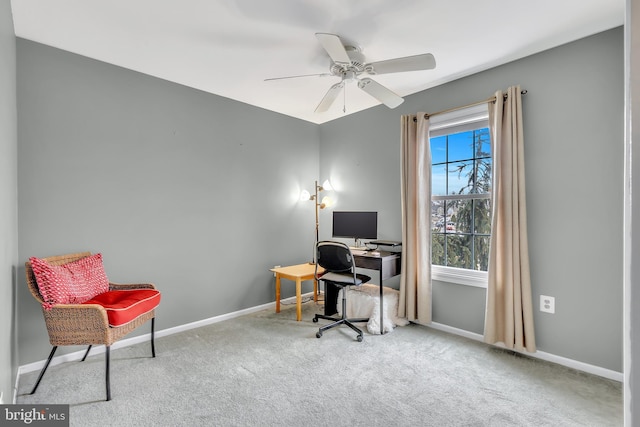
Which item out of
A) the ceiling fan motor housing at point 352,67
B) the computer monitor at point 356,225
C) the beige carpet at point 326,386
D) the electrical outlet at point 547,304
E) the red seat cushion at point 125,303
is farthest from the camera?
the computer monitor at point 356,225

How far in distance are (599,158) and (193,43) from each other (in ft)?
10.6

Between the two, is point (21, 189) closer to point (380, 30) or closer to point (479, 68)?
point (380, 30)

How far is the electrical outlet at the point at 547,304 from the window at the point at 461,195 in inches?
18.7

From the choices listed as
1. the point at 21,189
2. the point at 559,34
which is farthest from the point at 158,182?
the point at 559,34

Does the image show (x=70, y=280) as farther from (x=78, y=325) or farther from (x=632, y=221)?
(x=632, y=221)

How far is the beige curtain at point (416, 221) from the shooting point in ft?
10.6

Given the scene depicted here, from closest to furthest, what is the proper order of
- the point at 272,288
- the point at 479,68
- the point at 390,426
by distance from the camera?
the point at 390,426 < the point at 479,68 < the point at 272,288

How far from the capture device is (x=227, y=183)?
360 centimetres

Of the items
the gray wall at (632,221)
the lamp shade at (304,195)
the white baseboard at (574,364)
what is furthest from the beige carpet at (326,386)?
the lamp shade at (304,195)

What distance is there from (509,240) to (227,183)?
290 cm

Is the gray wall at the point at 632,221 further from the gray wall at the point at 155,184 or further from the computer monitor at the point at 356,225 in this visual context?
the gray wall at the point at 155,184

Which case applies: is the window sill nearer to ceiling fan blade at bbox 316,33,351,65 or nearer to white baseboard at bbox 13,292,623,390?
white baseboard at bbox 13,292,623,390

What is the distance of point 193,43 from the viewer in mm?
2451

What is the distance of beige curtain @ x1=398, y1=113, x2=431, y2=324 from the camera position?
127 inches
